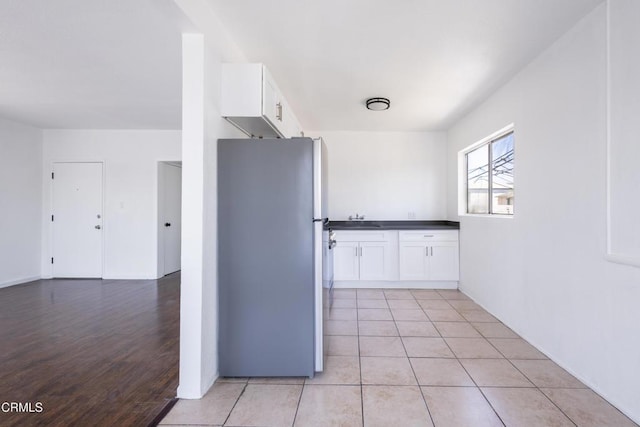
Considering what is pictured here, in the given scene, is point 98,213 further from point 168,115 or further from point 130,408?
point 130,408

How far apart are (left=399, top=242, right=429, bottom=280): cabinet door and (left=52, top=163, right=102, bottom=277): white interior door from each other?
4.81 m

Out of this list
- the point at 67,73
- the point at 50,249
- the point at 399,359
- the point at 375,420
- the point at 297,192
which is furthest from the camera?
the point at 50,249

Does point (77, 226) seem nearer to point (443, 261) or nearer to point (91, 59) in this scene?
point (91, 59)

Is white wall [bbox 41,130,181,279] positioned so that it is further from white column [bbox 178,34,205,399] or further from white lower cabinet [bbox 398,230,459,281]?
white lower cabinet [bbox 398,230,459,281]

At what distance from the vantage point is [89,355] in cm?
220

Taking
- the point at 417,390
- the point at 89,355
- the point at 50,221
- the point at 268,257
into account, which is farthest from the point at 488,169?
Result: the point at 50,221

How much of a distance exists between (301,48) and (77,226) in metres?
4.65

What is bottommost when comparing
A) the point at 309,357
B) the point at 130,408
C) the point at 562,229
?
the point at 130,408

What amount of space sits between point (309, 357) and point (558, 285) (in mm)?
1892

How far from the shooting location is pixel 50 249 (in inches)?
A: 177

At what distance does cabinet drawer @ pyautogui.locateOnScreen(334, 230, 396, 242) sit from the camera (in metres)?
4.02

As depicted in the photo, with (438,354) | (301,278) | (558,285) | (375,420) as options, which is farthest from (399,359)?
(558,285)

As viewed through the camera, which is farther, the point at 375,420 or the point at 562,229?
the point at 562,229

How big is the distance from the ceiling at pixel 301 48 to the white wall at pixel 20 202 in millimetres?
976
